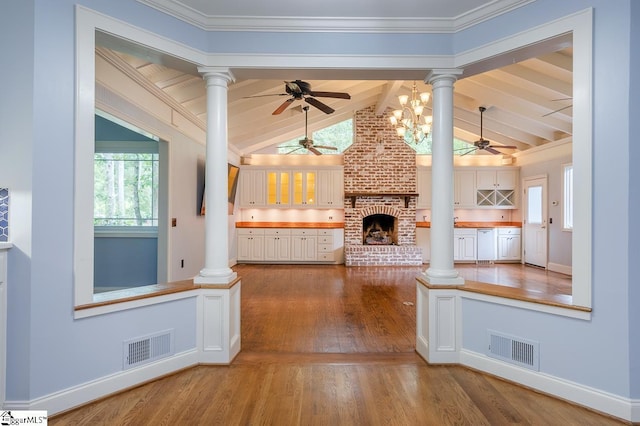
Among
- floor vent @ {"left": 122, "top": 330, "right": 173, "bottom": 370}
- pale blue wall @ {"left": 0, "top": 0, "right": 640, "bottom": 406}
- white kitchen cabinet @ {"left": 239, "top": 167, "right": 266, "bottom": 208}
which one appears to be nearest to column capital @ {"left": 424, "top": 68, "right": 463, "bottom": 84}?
pale blue wall @ {"left": 0, "top": 0, "right": 640, "bottom": 406}

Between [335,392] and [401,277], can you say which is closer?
[335,392]

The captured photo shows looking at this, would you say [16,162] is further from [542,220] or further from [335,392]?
[542,220]

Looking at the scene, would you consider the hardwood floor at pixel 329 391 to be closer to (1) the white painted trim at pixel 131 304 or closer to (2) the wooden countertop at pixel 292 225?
(1) the white painted trim at pixel 131 304

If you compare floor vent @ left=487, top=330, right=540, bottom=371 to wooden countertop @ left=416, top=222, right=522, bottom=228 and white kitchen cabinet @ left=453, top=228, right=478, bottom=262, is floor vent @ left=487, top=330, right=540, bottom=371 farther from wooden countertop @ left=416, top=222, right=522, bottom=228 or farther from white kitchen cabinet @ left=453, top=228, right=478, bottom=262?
wooden countertop @ left=416, top=222, right=522, bottom=228

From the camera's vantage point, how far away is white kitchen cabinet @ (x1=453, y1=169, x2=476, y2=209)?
28.5 feet

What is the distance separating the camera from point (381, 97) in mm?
7812

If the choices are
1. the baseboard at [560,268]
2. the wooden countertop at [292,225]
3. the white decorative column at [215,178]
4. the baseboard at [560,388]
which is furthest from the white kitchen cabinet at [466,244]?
the white decorative column at [215,178]

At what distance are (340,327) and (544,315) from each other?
200 cm

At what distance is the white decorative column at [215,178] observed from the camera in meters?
2.83

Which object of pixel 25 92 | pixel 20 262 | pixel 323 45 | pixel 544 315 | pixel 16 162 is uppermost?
pixel 323 45

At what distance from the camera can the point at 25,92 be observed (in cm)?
204

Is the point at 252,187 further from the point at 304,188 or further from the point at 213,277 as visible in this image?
the point at 213,277

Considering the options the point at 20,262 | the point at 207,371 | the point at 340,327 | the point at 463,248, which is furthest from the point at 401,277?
the point at 20,262

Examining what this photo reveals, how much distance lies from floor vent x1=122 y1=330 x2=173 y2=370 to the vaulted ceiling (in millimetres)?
2190
